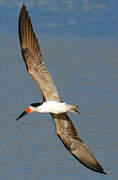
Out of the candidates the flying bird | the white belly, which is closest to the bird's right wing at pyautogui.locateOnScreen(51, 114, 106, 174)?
the flying bird

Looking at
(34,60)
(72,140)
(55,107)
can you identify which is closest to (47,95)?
(55,107)

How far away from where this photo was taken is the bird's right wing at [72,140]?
1498cm

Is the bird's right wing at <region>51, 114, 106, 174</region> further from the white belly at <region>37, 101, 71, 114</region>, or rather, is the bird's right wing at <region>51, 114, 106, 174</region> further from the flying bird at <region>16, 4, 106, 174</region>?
the white belly at <region>37, 101, 71, 114</region>

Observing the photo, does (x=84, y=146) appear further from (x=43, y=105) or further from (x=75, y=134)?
(x=43, y=105)

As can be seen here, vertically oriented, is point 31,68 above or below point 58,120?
above

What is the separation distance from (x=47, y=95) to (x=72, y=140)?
3.57ft

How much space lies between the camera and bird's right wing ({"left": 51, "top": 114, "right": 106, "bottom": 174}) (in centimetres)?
1498

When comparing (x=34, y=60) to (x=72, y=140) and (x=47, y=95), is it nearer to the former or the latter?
(x=47, y=95)

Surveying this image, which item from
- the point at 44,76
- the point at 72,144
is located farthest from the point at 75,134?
the point at 44,76

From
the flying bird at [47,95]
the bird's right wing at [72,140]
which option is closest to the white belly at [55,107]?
the flying bird at [47,95]

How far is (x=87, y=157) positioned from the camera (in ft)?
49.3

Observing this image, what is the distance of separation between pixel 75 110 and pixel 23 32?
174 cm

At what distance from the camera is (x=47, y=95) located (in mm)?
14656

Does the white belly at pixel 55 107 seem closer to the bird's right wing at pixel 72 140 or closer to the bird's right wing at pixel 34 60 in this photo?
the bird's right wing at pixel 34 60
